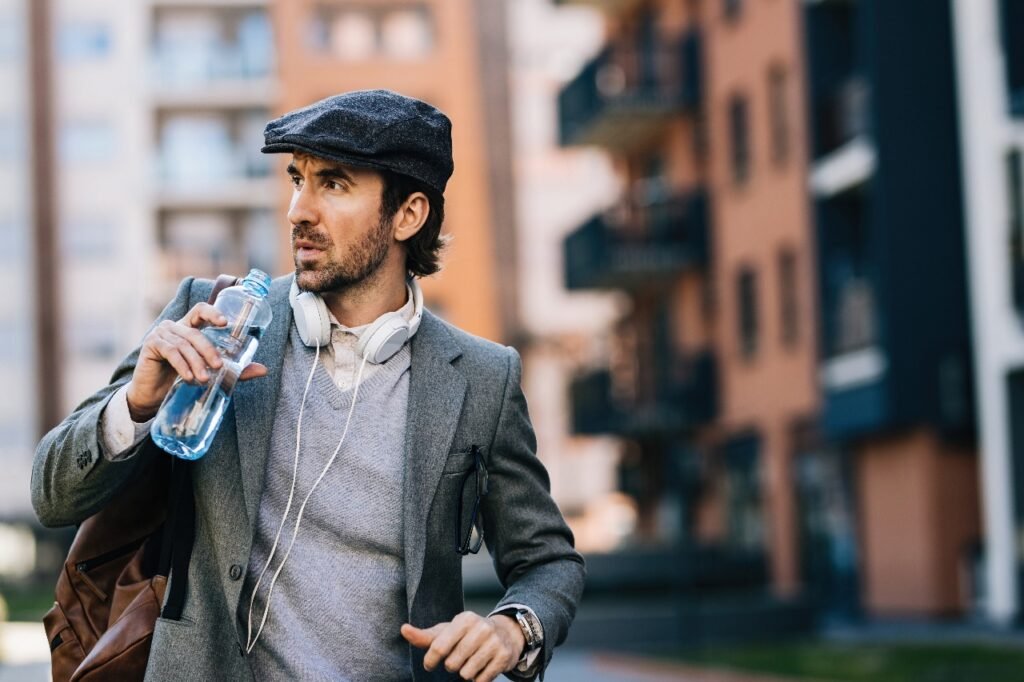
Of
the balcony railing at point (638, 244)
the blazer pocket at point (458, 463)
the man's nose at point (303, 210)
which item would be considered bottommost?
the blazer pocket at point (458, 463)

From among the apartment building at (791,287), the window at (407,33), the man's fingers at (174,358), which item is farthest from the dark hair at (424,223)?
the window at (407,33)

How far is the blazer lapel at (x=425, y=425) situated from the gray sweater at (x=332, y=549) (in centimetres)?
4

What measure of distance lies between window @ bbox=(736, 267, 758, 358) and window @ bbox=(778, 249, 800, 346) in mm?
1341

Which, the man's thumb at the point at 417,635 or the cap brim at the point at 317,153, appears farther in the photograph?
the cap brim at the point at 317,153

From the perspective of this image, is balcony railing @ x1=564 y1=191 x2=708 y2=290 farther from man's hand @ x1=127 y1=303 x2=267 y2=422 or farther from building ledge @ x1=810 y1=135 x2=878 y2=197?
man's hand @ x1=127 y1=303 x2=267 y2=422

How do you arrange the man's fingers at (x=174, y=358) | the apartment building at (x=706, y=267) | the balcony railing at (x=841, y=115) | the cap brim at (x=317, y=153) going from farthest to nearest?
the apartment building at (x=706, y=267) → the balcony railing at (x=841, y=115) → the cap brim at (x=317, y=153) → the man's fingers at (x=174, y=358)

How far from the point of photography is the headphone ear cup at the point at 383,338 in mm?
4352

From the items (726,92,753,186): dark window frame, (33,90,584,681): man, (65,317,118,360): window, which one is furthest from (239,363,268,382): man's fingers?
(65,317,118,360): window

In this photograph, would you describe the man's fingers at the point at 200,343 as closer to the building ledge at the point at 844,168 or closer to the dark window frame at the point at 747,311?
the building ledge at the point at 844,168

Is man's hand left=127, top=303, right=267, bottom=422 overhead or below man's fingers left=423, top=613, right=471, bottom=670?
overhead

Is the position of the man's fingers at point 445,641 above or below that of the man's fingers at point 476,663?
above

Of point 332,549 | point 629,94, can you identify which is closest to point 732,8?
point 629,94

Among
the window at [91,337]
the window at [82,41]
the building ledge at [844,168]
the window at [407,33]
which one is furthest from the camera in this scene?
the window at [91,337]

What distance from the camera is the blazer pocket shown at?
14.1ft
